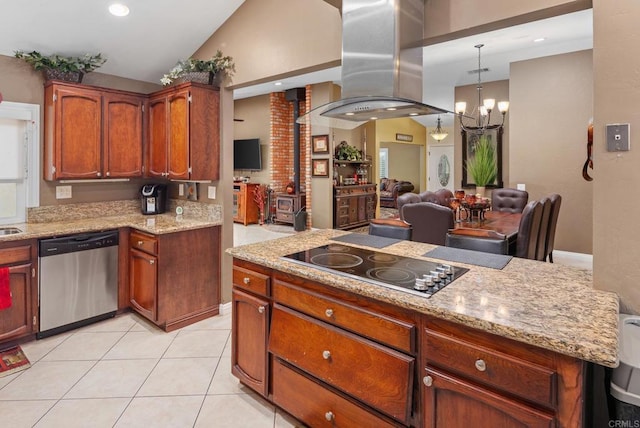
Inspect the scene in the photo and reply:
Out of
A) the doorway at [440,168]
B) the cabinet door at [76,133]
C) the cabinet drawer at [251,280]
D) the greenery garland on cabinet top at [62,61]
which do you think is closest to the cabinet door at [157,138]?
the cabinet door at [76,133]

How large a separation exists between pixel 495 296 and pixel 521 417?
0.45 meters

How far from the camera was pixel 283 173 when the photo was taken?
9.10 meters

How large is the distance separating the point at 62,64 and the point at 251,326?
9.49 ft

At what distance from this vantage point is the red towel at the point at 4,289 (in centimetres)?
270

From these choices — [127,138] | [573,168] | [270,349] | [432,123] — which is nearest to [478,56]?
[573,168]

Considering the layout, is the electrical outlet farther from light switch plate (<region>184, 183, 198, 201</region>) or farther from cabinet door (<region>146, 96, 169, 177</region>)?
light switch plate (<region>184, 183, 198, 201</region>)

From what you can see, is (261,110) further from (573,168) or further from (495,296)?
(495,296)

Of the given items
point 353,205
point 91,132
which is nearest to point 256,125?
point 353,205

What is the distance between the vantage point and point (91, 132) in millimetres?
3389

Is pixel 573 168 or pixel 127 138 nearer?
pixel 127 138

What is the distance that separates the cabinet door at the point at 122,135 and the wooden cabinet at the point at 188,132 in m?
0.24

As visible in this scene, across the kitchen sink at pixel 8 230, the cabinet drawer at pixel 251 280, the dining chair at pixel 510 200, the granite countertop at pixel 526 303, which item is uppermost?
the dining chair at pixel 510 200

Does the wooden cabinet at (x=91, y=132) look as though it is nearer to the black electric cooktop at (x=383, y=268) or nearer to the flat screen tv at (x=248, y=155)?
the black electric cooktop at (x=383, y=268)

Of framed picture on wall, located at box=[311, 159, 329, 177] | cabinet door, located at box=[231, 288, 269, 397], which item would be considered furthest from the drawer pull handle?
framed picture on wall, located at box=[311, 159, 329, 177]
